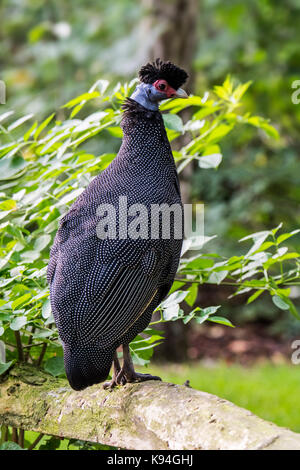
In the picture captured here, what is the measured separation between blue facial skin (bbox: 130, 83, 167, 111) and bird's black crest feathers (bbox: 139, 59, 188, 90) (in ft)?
0.07

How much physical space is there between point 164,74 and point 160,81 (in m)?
0.03

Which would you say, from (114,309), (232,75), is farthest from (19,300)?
(232,75)

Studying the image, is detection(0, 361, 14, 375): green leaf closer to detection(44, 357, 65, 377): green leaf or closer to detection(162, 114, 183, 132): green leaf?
detection(44, 357, 65, 377): green leaf

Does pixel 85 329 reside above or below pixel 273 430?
above

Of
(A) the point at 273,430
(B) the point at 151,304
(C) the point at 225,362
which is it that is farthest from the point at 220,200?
(A) the point at 273,430

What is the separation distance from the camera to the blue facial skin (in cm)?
202

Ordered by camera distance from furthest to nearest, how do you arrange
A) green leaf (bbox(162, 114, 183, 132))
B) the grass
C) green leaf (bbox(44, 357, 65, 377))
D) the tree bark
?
the grass, green leaf (bbox(162, 114, 183, 132)), green leaf (bbox(44, 357, 65, 377)), the tree bark

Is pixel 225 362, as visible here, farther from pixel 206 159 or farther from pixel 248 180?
pixel 206 159

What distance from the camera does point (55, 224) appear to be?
215 centimetres

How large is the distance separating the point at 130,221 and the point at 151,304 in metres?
0.29

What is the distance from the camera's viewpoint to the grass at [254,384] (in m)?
4.28

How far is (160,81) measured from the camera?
2.00m

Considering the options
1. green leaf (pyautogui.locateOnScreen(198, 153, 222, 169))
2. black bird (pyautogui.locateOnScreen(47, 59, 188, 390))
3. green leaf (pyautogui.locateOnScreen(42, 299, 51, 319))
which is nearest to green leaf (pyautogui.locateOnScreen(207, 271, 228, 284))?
black bird (pyautogui.locateOnScreen(47, 59, 188, 390))

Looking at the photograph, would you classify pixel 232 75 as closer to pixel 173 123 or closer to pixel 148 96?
pixel 173 123
